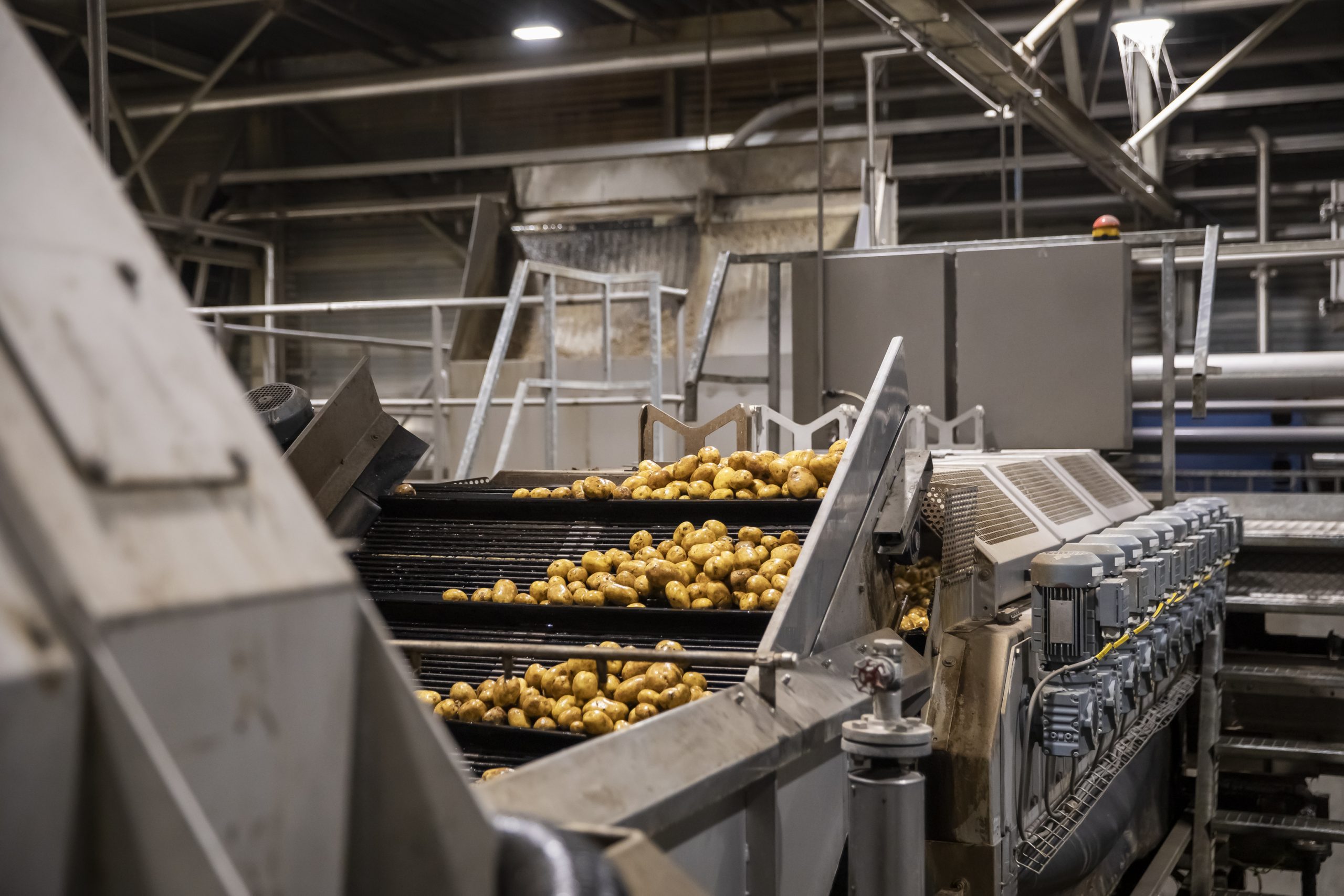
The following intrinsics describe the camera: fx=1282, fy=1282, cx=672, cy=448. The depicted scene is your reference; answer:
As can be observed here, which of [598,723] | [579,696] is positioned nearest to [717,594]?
[579,696]

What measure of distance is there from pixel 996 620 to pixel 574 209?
6577 millimetres

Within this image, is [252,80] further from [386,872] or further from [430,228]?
[386,872]

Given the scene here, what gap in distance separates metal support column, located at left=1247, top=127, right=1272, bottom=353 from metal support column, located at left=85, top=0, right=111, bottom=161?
28.9ft

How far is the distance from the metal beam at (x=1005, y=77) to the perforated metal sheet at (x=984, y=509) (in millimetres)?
1757

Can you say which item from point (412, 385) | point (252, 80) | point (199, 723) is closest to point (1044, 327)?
point (199, 723)

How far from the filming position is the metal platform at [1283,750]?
475 centimetres

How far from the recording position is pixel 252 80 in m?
11.9

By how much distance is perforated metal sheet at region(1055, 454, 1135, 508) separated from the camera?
16.5 feet

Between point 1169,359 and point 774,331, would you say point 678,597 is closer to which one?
point 1169,359

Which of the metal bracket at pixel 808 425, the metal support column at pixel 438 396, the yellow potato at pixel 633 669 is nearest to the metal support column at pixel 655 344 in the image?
the metal support column at pixel 438 396

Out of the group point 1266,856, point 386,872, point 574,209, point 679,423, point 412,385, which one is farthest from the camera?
point 412,385

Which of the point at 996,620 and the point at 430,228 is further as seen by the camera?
the point at 430,228

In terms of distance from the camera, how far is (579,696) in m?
2.58

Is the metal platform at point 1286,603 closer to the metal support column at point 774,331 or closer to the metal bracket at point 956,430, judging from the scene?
the metal bracket at point 956,430
